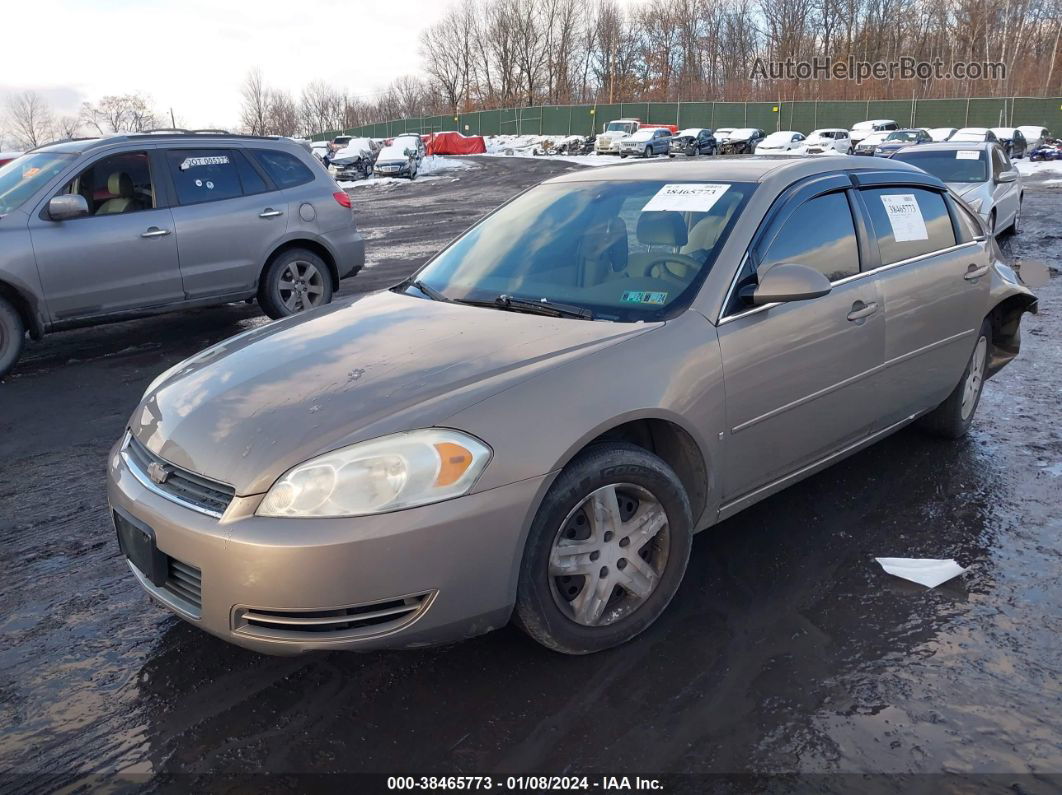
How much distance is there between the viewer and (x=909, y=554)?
12.0 ft

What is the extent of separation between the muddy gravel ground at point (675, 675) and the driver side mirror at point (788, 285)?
3.71 feet

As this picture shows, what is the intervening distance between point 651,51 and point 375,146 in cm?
5116

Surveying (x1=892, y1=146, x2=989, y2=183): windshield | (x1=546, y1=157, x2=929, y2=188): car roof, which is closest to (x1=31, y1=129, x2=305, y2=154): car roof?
(x1=546, y1=157, x2=929, y2=188): car roof

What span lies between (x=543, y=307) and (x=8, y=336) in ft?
17.2

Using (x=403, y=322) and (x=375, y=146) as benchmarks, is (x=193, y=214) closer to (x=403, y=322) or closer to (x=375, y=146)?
(x=403, y=322)

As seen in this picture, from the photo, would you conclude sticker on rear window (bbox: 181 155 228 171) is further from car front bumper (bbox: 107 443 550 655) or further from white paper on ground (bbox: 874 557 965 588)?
white paper on ground (bbox: 874 557 965 588)

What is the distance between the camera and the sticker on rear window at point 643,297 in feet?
10.8

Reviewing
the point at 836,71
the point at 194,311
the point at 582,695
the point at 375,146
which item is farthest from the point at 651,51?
the point at 582,695

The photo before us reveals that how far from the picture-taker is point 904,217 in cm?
427

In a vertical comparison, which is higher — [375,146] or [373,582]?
[375,146]

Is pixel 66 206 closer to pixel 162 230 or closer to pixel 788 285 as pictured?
pixel 162 230

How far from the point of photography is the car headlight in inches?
95.3

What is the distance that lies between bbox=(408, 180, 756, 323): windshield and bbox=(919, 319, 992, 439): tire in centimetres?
204

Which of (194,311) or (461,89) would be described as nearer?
(194,311)
